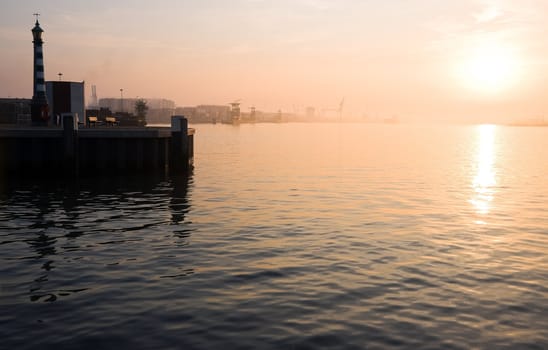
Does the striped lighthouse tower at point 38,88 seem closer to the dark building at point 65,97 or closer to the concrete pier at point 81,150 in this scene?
the dark building at point 65,97

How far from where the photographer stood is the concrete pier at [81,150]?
32906mm

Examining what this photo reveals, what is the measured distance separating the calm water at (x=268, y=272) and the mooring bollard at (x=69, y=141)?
4.66m

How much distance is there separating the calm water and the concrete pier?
16.6 feet

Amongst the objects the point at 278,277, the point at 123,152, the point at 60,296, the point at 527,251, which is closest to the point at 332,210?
the point at 527,251

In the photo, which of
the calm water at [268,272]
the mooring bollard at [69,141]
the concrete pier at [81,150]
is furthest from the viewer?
the concrete pier at [81,150]

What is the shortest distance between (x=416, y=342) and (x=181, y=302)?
5.05m

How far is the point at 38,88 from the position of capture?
2063 inches

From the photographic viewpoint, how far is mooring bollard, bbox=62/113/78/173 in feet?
107

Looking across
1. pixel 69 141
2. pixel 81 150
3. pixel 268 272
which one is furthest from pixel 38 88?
pixel 268 272

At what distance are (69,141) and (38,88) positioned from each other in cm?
2326

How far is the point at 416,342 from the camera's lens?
9492mm

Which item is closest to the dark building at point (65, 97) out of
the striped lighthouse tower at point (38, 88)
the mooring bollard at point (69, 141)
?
the striped lighthouse tower at point (38, 88)

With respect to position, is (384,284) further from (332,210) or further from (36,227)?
(36,227)

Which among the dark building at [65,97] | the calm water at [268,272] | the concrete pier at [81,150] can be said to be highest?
the dark building at [65,97]
